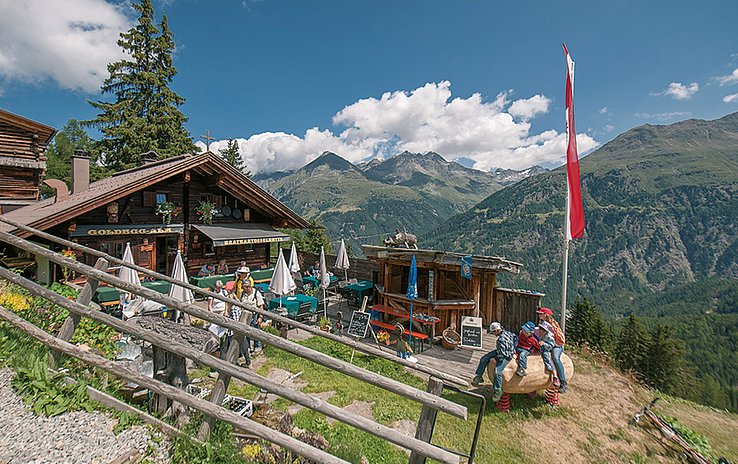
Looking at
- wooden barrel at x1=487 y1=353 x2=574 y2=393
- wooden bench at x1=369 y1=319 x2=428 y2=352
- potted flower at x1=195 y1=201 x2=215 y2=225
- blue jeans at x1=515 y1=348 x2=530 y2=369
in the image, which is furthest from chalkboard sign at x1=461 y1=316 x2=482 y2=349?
potted flower at x1=195 y1=201 x2=215 y2=225

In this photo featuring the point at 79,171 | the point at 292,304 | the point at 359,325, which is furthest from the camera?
the point at 79,171

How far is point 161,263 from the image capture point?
1612cm

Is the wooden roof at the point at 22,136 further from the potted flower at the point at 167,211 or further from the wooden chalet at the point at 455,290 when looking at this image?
the wooden chalet at the point at 455,290

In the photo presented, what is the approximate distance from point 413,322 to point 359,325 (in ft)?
6.69

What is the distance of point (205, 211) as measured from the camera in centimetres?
1658

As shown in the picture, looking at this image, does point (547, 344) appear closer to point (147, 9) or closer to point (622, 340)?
point (622, 340)

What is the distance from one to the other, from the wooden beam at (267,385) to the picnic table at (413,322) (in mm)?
7910

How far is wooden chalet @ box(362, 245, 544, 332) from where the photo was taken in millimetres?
11594

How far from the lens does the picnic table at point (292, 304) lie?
12516 millimetres

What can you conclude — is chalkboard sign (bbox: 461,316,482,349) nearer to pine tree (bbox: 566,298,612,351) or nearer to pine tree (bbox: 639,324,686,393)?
pine tree (bbox: 566,298,612,351)

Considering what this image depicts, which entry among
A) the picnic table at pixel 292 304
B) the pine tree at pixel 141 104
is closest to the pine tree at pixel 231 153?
the pine tree at pixel 141 104

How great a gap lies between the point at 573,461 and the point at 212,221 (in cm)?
A: 1684

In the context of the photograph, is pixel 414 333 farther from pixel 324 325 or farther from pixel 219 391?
pixel 219 391

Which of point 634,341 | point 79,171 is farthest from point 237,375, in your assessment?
point 634,341
